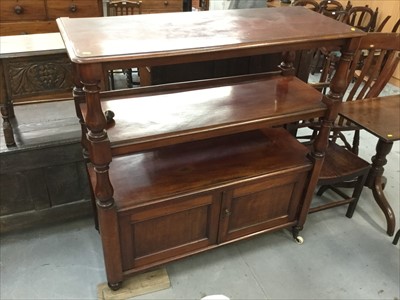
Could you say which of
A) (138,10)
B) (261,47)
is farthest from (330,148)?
(138,10)

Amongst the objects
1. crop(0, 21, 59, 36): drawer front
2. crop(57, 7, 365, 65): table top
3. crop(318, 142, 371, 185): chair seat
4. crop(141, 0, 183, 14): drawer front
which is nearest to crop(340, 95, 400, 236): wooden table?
crop(318, 142, 371, 185): chair seat

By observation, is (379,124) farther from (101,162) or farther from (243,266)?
(101,162)

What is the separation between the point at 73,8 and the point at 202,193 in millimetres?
2254

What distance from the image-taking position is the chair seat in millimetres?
2012

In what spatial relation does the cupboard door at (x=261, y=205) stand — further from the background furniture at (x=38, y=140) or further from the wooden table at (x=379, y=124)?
the background furniture at (x=38, y=140)

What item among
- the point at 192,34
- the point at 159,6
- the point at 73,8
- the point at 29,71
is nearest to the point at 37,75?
the point at 29,71

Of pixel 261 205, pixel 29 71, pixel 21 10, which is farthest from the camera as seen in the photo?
pixel 21 10

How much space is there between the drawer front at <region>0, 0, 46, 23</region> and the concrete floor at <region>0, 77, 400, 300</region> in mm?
1801

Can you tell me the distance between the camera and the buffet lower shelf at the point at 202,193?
152cm

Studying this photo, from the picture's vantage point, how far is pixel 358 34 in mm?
1430

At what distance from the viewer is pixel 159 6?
135 inches

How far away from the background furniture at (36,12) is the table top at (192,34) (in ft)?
A: 5.73

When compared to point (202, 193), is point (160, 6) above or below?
above

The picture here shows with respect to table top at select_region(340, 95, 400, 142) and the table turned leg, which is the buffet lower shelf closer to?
table top at select_region(340, 95, 400, 142)
